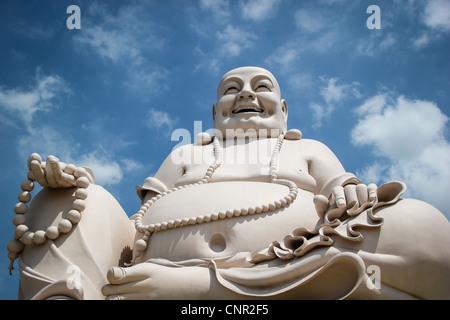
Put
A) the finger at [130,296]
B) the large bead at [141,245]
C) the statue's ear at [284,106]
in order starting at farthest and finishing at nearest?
1. the statue's ear at [284,106]
2. the large bead at [141,245]
3. the finger at [130,296]

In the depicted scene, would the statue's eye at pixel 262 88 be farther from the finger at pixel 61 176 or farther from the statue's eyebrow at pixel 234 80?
the finger at pixel 61 176

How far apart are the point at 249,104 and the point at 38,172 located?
2817 millimetres

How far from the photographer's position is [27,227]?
4.68 metres

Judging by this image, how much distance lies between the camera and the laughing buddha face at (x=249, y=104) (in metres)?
6.50

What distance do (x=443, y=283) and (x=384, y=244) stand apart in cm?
51

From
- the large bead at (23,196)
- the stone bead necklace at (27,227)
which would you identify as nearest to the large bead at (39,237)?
the stone bead necklace at (27,227)

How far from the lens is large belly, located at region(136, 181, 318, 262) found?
459 centimetres

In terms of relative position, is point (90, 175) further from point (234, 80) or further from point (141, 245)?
point (234, 80)

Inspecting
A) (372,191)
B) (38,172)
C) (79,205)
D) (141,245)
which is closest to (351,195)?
(372,191)

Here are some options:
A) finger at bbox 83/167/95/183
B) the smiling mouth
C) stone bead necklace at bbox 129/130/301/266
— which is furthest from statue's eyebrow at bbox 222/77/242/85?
finger at bbox 83/167/95/183

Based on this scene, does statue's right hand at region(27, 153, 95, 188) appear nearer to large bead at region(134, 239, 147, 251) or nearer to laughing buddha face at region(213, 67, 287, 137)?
large bead at region(134, 239, 147, 251)

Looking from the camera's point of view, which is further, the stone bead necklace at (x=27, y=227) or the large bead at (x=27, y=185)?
the large bead at (x=27, y=185)

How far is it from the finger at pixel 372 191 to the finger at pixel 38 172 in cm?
277
